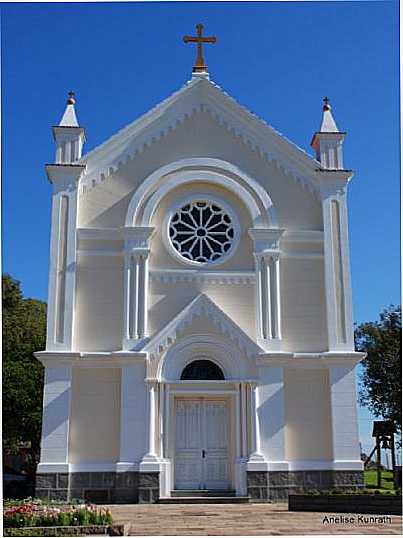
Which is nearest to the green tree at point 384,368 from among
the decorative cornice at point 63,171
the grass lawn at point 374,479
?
the grass lawn at point 374,479

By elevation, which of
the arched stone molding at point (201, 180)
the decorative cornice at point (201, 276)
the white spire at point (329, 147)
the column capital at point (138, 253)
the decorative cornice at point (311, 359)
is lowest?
the decorative cornice at point (311, 359)

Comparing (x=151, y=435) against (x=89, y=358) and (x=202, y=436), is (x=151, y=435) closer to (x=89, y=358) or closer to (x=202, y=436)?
(x=202, y=436)

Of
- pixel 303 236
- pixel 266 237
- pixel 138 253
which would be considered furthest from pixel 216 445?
pixel 303 236

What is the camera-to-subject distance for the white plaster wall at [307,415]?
2039cm

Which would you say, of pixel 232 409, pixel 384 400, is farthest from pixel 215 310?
pixel 384 400

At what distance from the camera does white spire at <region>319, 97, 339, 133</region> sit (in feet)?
75.5

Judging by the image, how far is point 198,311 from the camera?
2056 cm

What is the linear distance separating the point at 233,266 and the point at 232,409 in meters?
4.31

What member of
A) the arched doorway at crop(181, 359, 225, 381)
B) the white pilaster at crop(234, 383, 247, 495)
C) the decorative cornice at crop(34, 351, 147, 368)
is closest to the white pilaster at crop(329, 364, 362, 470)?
the white pilaster at crop(234, 383, 247, 495)

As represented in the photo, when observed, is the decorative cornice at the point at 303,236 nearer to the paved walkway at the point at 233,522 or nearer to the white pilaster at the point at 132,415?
the white pilaster at the point at 132,415

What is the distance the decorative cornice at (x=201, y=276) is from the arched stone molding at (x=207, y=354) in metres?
1.85

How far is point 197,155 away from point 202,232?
8.34ft

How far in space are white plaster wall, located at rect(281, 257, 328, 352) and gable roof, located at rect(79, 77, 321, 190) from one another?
2771mm

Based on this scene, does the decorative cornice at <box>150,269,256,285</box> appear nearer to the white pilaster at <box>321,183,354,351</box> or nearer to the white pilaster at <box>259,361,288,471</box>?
the white pilaster at <box>321,183,354,351</box>
